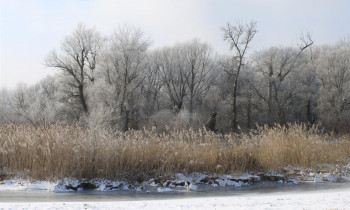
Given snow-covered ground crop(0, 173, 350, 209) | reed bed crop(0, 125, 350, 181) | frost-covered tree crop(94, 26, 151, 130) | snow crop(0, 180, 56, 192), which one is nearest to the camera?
snow-covered ground crop(0, 173, 350, 209)

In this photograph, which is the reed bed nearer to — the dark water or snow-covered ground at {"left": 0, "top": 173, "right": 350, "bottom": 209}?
snow-covered ground at {"left": 0, "top": 173, "right": 350, "bottom": 209}

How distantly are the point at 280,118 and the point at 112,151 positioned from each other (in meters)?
33.3

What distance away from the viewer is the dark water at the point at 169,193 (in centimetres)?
742

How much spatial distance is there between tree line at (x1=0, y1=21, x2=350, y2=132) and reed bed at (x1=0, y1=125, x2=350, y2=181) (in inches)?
931

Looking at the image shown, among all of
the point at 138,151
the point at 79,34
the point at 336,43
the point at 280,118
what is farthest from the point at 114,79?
the point at 336,43

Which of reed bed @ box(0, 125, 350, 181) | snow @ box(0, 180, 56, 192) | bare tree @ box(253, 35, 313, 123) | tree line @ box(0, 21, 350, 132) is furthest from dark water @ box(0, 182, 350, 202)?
bare tree @ box(253, 35, 313, 123)

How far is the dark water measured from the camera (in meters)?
7.42

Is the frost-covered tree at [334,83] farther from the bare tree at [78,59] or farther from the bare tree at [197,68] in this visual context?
the bare tree at [78,59]

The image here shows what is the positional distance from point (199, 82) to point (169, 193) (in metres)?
33.4

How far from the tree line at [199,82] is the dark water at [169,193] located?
2512cm

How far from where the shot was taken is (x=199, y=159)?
9.91 meters

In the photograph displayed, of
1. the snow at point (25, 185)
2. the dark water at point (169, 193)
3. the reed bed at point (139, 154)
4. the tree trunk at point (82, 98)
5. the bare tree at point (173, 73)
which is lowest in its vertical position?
the dark water at point (169, 193)

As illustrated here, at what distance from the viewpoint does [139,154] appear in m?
9.56

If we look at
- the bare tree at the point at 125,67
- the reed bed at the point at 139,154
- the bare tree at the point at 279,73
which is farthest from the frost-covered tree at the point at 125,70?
the reed bed at the point at 139,154
